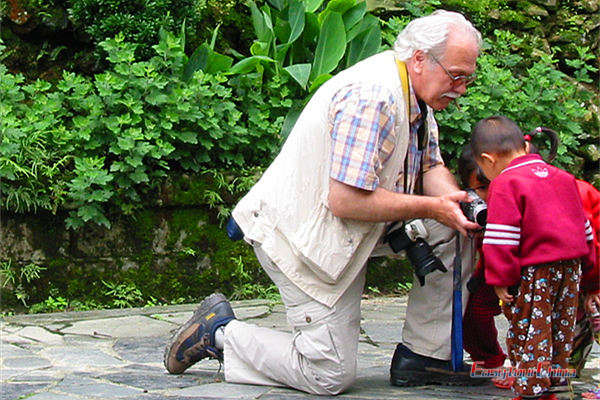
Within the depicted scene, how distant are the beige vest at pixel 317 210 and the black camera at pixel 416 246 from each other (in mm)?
106

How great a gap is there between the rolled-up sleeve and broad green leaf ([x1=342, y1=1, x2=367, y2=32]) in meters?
3.16

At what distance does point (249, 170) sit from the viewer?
5711mm

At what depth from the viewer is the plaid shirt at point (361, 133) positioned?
3.21 m

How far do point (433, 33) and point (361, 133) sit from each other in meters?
0.46

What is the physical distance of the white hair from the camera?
10.9 feet

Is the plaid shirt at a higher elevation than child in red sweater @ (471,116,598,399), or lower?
higher

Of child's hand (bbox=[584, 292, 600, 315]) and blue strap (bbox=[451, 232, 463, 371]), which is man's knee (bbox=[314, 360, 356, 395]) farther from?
child's hand (bbox=[584, 292, 600, 315])

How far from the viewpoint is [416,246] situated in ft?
11.4

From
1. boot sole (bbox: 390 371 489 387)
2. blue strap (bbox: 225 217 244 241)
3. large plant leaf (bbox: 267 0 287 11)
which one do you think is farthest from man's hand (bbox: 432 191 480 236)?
large plant leaf (bbox: 267 0 287 11)

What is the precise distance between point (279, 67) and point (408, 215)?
291 centimetres

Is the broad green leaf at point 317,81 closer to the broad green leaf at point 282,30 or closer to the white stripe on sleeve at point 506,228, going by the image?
the broad green leaf at point 282,30

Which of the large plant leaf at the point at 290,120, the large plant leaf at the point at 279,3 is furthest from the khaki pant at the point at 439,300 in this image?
the large plant leaf at the point at 279,3

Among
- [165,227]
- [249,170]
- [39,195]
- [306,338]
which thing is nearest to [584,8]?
[249,170]

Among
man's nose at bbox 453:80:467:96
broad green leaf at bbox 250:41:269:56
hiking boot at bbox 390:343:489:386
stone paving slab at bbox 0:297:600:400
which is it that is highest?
broad green leaf at bbox 250:41:269:56
